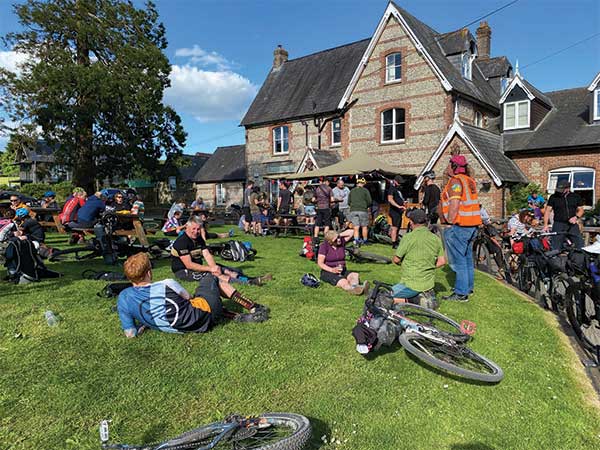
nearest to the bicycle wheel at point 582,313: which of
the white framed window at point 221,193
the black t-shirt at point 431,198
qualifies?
the black t-shirt at point 431,198

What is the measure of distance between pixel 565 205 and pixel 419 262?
5.17 m

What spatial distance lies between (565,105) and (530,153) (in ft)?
13.5

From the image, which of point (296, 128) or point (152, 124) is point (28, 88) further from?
point (296, 128)

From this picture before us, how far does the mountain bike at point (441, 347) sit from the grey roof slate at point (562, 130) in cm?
1835

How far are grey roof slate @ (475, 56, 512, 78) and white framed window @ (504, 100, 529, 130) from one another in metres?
4.58

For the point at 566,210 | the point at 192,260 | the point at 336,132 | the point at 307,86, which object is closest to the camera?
the point at 192,260

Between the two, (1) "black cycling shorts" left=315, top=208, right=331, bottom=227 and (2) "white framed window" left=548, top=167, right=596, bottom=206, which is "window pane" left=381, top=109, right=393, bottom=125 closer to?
(2) "white framed window" left=548, top=167, right=596, bottom=206

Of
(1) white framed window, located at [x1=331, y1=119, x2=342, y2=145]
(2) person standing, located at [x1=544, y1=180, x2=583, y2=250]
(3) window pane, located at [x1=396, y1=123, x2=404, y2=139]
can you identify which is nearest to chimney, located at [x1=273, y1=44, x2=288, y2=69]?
(1) white framed window, located at [x1=331, y1=119, x2=342, y2=145]

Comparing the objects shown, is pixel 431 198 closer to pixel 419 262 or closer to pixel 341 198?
pixel 341 198

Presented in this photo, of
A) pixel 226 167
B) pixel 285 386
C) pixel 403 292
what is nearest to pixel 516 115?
pixel 403 292

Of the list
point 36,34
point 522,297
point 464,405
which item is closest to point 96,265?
point 464,405

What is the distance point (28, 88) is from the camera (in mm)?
22672

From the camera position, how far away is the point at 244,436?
2707 millimetres

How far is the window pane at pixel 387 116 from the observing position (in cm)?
2181
